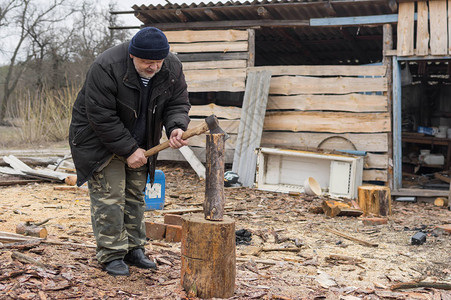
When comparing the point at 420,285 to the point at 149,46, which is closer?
the point at 149,46

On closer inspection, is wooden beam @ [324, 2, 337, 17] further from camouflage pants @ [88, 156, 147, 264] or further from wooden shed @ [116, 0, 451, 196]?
camouflage pants @ [88, 156, 147, 264]

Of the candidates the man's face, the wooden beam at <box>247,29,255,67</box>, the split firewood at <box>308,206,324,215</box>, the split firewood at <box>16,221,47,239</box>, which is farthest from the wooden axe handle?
the wooden beam at <box>247,29,255,67</box>

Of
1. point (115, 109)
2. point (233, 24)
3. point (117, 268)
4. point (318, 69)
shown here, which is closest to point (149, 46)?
point (115, 109)

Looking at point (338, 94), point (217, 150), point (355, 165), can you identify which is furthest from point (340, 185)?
point (217, 150)

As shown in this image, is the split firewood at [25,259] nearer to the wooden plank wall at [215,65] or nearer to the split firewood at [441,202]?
the wooden plank wall at [215,65]

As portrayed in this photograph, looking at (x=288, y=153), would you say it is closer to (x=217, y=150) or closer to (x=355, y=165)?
(x=355, y=165)

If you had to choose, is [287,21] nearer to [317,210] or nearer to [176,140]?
[317,210]

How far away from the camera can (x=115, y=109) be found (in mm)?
3604

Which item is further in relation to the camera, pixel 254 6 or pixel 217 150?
pixel 254 6

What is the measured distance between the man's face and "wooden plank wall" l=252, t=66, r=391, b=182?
6235 mm

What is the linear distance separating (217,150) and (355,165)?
18.8 ft

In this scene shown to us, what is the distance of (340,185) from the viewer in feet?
28.9

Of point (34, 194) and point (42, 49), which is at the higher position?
point (42, 49)

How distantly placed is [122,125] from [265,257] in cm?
215
